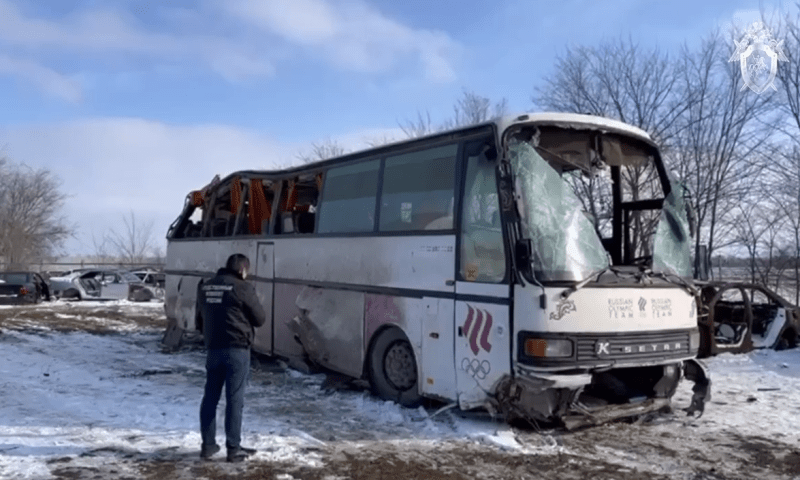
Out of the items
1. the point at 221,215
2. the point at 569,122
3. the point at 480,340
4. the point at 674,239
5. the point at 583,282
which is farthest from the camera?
the point at 221,215

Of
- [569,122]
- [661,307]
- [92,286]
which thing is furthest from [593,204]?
[92,286]

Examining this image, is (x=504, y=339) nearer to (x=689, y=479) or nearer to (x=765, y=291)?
(x=689, y=479)

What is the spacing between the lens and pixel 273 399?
30.9 feet

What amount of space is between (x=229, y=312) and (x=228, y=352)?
0.35 m

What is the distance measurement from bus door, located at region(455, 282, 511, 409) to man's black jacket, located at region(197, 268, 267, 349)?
2.20 m

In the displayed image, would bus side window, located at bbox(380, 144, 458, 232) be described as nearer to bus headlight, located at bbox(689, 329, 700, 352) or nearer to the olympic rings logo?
the olympic rings logo

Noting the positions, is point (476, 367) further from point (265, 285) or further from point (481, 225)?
point (265, 285)

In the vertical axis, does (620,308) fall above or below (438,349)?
above

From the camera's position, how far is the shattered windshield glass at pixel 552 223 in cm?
709

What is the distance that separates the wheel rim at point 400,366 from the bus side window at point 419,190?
1448mm

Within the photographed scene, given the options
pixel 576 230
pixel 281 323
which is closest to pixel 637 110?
pixel 281 323

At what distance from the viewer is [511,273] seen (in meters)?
7.14

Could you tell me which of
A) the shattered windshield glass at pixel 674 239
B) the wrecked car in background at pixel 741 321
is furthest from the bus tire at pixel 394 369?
the wrecked car in background at pixel 741 321

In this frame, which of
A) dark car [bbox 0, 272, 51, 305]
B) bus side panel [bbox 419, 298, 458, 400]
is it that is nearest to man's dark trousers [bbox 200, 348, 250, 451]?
bus side panel [bbox 419, 298, 458, 400]
